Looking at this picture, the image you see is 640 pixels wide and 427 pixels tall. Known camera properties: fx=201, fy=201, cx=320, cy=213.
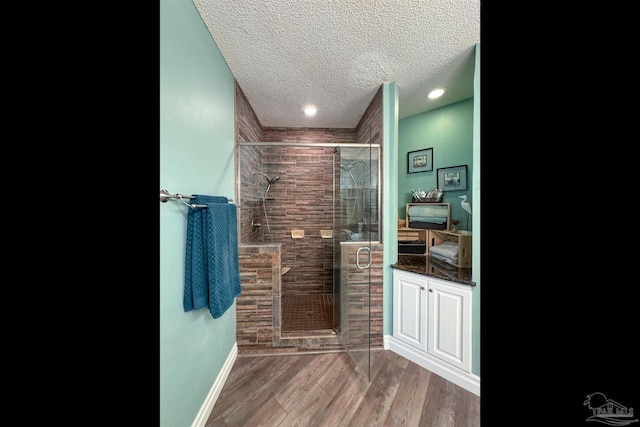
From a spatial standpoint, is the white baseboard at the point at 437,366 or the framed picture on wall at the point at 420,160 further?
the framed picture on wall at the point at 420,160

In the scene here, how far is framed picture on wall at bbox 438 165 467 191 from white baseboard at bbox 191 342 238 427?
7.74 feet

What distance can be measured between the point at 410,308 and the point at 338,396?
77 cm

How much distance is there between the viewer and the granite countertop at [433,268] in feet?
4.41

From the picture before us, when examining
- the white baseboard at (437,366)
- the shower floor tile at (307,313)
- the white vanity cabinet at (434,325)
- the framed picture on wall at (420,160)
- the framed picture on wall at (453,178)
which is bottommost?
the white baseboard at (437,366)

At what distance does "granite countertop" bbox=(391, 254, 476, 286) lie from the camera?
1.34m

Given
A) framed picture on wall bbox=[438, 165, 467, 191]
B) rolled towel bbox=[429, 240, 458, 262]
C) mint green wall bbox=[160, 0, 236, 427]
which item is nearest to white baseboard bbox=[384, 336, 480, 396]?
rolled towel bbox=[429, 240, 458, 262]

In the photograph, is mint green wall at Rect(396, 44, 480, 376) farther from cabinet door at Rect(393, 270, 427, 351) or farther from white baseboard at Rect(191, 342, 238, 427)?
white baseboard at Rect(191, 342, 238, 427)

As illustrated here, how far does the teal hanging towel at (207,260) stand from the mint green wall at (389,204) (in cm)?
120

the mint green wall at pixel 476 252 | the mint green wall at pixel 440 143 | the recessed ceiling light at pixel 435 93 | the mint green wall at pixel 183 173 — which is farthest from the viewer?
the mint green wall at pixel 440 143

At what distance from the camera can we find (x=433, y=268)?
151 cm

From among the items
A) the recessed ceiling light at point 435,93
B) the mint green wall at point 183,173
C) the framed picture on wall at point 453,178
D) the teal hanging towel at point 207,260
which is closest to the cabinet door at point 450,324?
the framed picture on wall at point 453,178

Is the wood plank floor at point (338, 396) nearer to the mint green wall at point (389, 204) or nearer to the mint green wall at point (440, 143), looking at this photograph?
the mint green wall at point (389, 204)
